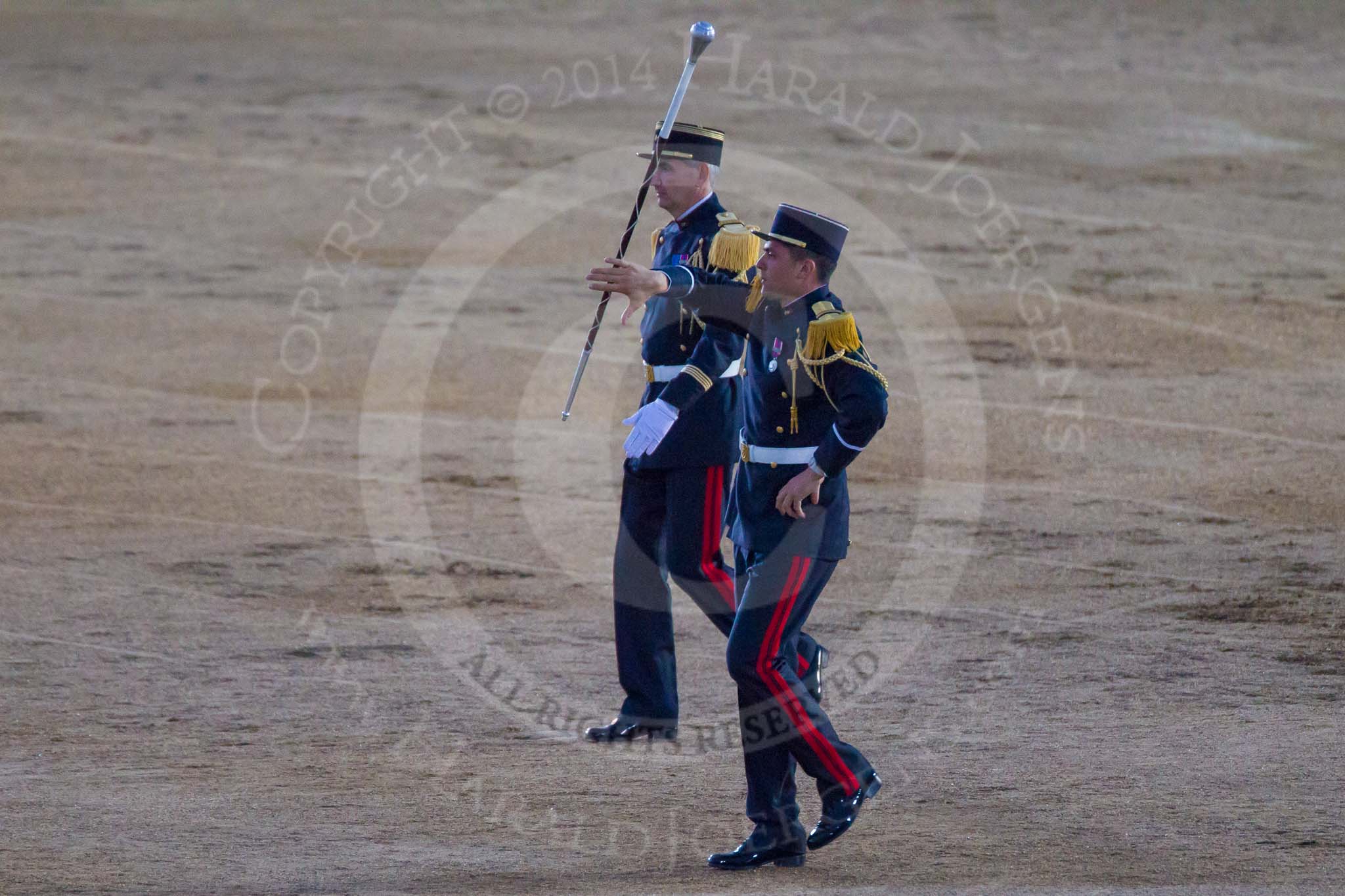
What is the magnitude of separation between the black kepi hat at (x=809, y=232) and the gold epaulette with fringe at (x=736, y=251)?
0.75m

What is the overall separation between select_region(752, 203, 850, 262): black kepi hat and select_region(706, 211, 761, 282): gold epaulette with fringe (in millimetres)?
752

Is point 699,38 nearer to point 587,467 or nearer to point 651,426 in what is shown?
point 651,426

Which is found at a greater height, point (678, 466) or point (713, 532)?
point (678, 466)

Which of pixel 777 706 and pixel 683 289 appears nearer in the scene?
pixel 777 706

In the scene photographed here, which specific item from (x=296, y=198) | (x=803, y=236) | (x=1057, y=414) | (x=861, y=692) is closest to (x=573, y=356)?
(x=1057, y=414)

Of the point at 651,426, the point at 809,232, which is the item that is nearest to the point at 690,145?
the point at 651,426

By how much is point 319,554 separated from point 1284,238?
→ 8.05m

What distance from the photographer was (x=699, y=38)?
552cm

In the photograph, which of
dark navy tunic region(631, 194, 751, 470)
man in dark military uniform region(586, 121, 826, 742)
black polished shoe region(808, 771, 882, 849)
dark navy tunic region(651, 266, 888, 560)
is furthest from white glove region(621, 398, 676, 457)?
black polished shoe region(808, 771, 882, 849)

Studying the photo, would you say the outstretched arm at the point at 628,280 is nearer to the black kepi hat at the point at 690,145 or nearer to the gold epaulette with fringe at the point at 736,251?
the gold epaulette with fringe at the point at 736,251

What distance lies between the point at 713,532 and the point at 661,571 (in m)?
0.30

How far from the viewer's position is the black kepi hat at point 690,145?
5793 millimetres

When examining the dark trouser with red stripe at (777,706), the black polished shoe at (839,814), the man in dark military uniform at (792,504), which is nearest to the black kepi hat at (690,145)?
the man in dark military uniform at (792,504)

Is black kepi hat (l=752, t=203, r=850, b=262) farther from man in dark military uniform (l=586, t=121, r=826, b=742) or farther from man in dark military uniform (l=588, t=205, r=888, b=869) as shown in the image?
man in dark military uniform (l=586, t=121, r=826, b=742)
